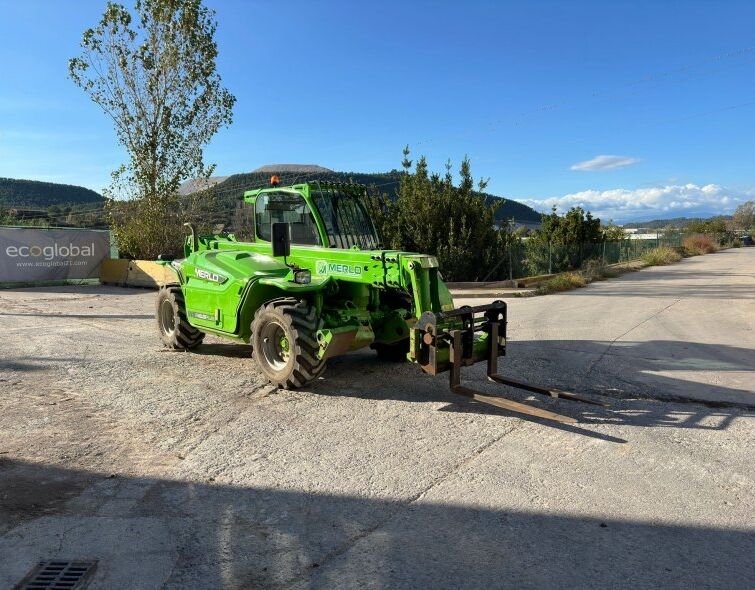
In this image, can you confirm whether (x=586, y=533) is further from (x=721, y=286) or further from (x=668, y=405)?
(x=721, y=286)

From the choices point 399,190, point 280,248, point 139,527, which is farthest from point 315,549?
point 399,190

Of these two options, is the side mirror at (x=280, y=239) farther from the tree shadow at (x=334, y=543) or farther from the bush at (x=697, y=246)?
the bush at (x=697, y=246)

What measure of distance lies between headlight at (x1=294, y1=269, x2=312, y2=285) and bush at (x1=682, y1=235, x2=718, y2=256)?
41.4 meters

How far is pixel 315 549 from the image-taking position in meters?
3.50

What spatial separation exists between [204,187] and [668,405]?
814 inches

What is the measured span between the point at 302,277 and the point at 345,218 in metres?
1.15

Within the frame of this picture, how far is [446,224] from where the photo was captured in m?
20.4

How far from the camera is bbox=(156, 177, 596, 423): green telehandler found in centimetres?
643

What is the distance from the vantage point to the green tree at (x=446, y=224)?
66.4ft

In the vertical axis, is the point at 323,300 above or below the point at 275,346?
above

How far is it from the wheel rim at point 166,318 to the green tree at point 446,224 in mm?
11393

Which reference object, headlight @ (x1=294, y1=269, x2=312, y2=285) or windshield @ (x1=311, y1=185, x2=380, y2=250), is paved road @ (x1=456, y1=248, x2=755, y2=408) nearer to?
windshield @ (x1=311, y1=185, x2=380, y2=250)

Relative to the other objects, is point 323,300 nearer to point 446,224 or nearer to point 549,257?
point 446,224

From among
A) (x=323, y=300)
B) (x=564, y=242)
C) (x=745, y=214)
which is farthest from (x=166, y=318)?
(x=745, y=214)
